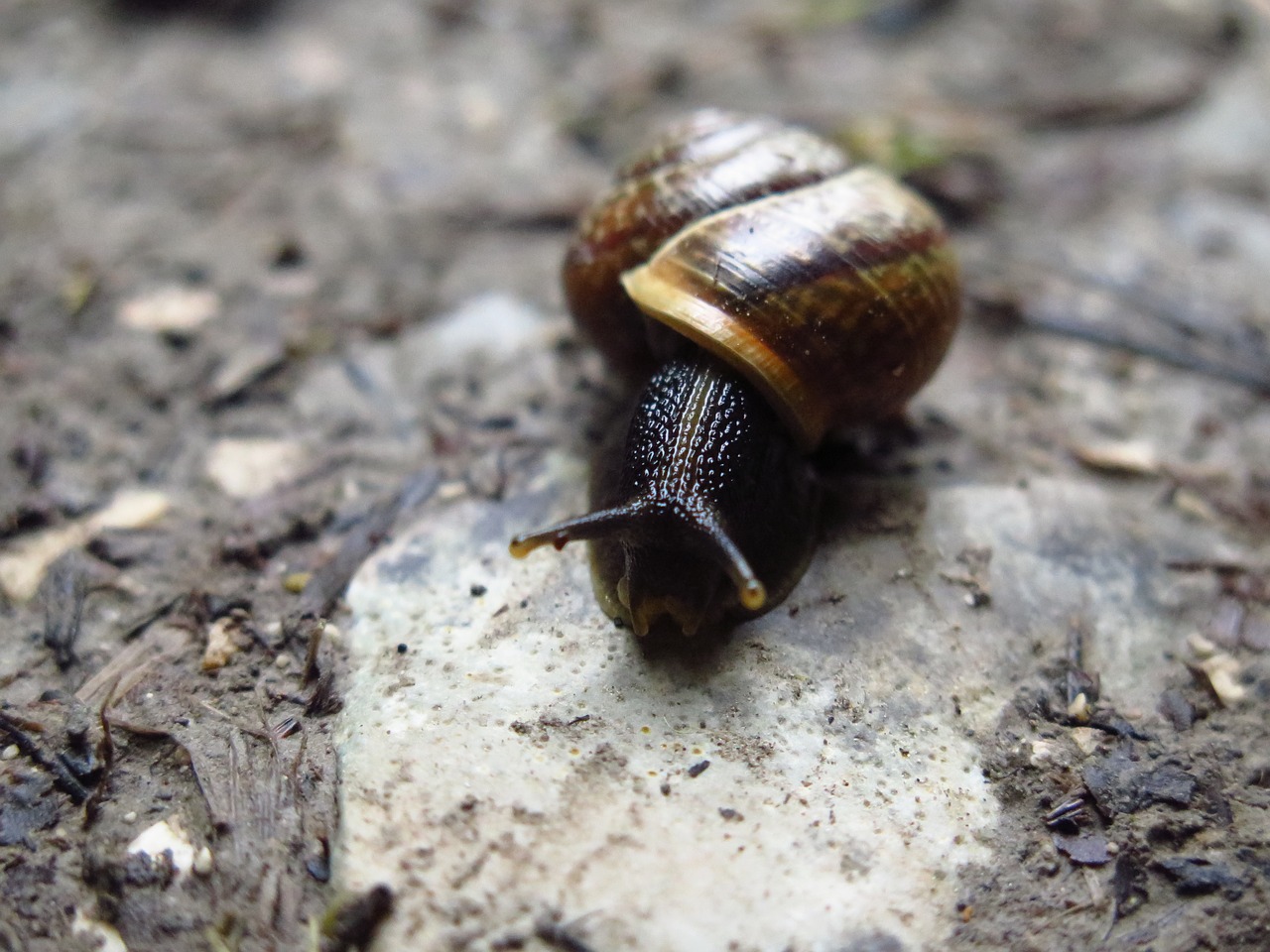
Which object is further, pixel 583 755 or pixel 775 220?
pixel 775 220

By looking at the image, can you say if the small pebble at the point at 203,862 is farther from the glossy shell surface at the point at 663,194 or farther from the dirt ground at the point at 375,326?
the glossy shell surface at the point at 663,194

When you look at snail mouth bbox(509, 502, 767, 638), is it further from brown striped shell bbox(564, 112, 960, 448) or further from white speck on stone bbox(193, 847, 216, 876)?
white speck on stone bbox(193, 847, 216, 876)

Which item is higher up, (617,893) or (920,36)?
(920,36)

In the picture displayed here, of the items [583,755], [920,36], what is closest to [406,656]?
[583,755]

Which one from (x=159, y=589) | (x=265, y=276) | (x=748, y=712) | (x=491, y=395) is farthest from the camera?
(x=265, y=276)

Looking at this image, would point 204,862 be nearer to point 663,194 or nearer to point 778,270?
point 778,270

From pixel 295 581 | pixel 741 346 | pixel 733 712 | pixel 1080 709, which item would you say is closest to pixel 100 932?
pixel 295 581

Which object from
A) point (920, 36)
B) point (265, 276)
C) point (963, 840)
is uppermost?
point (920, 36)

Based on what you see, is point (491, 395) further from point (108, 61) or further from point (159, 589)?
point (108, 61)
